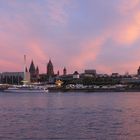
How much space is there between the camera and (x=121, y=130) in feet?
127

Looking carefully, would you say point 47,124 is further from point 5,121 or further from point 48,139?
point 48,139

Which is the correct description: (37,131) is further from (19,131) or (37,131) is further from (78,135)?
(78,135)

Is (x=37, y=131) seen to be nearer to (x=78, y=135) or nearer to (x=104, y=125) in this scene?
(x=78, y=135)

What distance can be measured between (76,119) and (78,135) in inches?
469

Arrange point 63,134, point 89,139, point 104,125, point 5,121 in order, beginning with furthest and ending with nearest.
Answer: point 5,121 < point 104,125 < point 63,134 < point 89,139

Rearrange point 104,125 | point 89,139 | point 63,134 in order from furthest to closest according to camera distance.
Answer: point 104,125 < point 63,134 < point 89,139

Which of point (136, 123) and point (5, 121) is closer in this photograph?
point (136, 123)

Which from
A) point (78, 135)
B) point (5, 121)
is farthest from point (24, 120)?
point (78, 135)

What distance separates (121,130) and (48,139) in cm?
673

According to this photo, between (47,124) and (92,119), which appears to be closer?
(47,124)

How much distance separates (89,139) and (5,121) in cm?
1371

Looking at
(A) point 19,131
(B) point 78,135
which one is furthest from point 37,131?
(B) point 78,135

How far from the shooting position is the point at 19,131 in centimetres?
3856

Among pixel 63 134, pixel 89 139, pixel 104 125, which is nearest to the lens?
pixel 89 139
